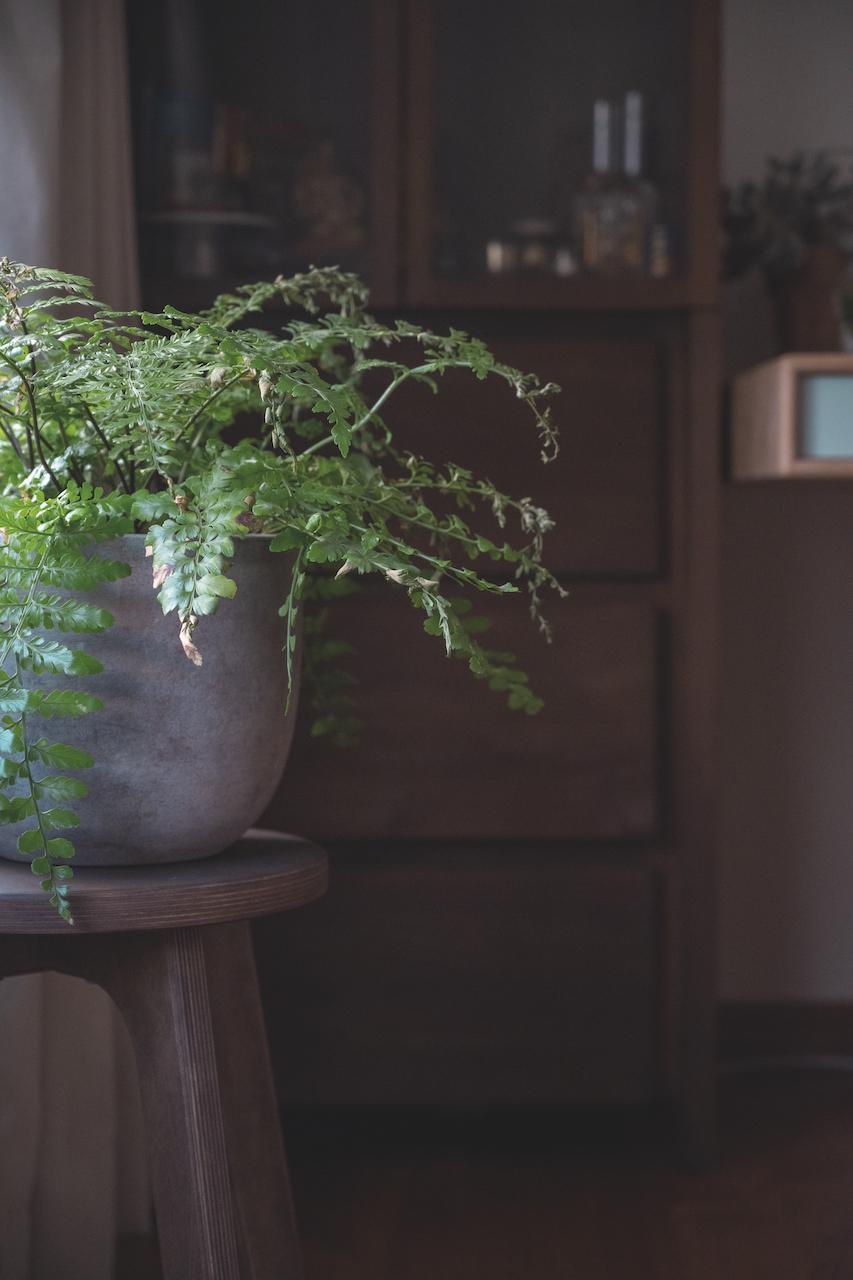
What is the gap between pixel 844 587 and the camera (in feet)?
7.14

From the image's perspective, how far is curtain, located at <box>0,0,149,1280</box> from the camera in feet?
4.67

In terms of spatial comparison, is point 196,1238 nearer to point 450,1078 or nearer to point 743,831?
point 450,1078

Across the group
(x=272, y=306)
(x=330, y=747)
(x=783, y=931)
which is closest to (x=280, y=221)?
(x=272, y=306)

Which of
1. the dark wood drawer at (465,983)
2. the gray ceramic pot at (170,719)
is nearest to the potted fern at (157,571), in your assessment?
the gray ceramic pot at (170,719)

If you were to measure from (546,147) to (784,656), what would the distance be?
896 mm

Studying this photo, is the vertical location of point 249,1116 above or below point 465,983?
above

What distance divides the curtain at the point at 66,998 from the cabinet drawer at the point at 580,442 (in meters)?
0.41

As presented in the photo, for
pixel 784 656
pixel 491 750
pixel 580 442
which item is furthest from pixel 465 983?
pixel 784 656

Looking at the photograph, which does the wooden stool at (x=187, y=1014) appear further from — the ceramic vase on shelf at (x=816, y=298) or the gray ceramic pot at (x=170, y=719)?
the ceramic vase on shelf at (x=816, y=298)

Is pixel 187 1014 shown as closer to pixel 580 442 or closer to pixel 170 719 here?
pixel 170 719

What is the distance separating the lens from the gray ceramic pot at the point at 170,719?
2.95 feet

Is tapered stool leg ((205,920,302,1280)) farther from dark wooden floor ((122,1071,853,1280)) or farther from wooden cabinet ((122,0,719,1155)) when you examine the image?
wooden cabinet ((122,0,719,1155))

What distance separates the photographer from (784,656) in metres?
2.18

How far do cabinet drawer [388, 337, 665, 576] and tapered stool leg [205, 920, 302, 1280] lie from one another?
2.65ft
